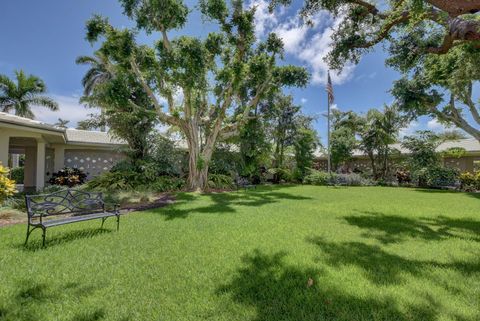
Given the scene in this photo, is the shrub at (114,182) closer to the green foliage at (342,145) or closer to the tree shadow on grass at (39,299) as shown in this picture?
the tree shadow on grass at (39,299)

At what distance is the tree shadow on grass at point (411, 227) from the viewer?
519 centimetres

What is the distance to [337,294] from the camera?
276 centimetres

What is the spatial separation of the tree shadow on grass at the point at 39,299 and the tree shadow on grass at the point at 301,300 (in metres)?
1.43

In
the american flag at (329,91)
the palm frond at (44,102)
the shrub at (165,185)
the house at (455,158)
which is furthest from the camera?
the palm frond at (44,102)

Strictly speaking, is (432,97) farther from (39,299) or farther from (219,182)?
(39,299)

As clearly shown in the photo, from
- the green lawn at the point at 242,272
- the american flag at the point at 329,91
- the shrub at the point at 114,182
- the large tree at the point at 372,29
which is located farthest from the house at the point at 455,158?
the shrub at the point at 114,182

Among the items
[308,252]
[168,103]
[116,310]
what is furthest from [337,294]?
[168,103]

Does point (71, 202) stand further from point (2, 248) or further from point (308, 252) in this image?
point (308, 252)

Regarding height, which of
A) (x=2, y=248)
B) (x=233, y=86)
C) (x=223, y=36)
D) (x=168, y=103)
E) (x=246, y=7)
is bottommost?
(x=2, y=248)

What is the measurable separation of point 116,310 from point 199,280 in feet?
3.24

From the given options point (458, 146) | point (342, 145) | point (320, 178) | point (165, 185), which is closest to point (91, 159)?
point (165, 185)

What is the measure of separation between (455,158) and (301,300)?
25503 millimetres

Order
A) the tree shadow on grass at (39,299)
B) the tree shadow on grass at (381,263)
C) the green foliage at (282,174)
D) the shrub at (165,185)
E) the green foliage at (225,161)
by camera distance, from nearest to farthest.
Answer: the tree shadow on grass at (39,299) < the tree shadow on grass at (381,263) < the shrub at (165,185) < the green foliage at (225,161) < the green foliage at (282,174)

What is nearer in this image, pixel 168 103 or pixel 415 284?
pixel 415 284
